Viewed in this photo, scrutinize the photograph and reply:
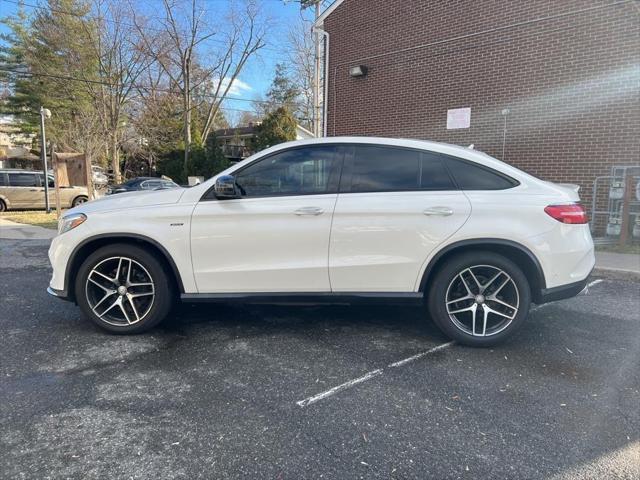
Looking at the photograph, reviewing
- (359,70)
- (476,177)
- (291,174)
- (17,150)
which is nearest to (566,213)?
(476,177)

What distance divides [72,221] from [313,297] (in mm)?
2133

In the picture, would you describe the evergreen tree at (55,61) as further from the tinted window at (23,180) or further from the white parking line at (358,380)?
the white parking line at (358,380)

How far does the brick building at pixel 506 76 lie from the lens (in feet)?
27.9

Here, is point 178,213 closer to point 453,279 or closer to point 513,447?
point 453,279

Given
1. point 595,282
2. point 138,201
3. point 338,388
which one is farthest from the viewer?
point 595,282

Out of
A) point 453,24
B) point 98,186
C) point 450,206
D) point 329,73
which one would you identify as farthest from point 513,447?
point 98,186

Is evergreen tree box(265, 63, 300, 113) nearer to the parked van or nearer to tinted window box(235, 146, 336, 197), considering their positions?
the parked van

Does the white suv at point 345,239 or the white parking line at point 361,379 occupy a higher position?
the white suv at point 345,239

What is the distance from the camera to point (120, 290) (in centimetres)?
388

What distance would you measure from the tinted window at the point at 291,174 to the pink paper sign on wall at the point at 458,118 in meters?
7.62

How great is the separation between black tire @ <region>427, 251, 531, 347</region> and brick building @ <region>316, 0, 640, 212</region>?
6.56 meters

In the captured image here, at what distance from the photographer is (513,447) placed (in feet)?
7.94

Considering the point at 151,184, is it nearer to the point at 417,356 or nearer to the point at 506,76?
the point at 506,76

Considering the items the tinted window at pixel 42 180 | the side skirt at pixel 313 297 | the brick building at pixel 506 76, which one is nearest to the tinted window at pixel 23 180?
the tinted window at pixel 42 180
